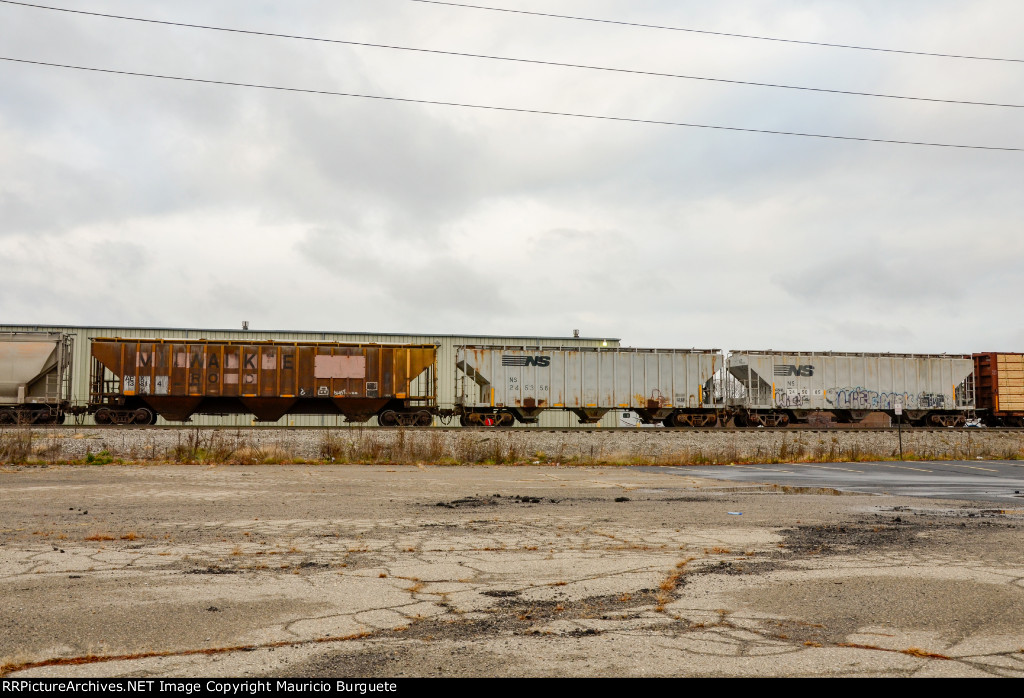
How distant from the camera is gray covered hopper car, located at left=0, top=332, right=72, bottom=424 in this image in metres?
26.3

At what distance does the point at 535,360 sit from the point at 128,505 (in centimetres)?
2060

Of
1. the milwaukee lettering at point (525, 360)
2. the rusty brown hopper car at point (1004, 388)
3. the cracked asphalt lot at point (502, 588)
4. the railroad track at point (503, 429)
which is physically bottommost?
the cracked asphalt lot at point (502, 588)

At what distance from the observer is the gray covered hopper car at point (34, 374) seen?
26.3 meters

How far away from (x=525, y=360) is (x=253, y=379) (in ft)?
32.5

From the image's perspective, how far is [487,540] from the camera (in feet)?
25.1

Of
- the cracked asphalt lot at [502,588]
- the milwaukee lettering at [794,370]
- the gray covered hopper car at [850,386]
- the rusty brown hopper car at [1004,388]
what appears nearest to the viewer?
the cracked asphalt lot at [502,588]

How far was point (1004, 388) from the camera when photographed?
33969 mm

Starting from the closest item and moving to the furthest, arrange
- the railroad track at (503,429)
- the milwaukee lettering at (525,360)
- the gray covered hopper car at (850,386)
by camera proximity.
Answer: the railroad track at (503,429), the milwaukee lettering at (525,360), the gray covered hopper car at (850,386)

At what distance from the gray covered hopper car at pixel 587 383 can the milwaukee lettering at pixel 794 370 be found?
2.54m

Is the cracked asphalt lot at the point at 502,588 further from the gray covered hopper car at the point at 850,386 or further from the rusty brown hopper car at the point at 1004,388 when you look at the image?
the rusty brown hopper car at the point at 1004,388

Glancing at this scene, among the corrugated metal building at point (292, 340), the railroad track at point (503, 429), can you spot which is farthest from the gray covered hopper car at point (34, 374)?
the corrugated metal building at point (292, 340)

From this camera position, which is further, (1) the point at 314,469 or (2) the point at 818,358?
(2) the point at 818,358
